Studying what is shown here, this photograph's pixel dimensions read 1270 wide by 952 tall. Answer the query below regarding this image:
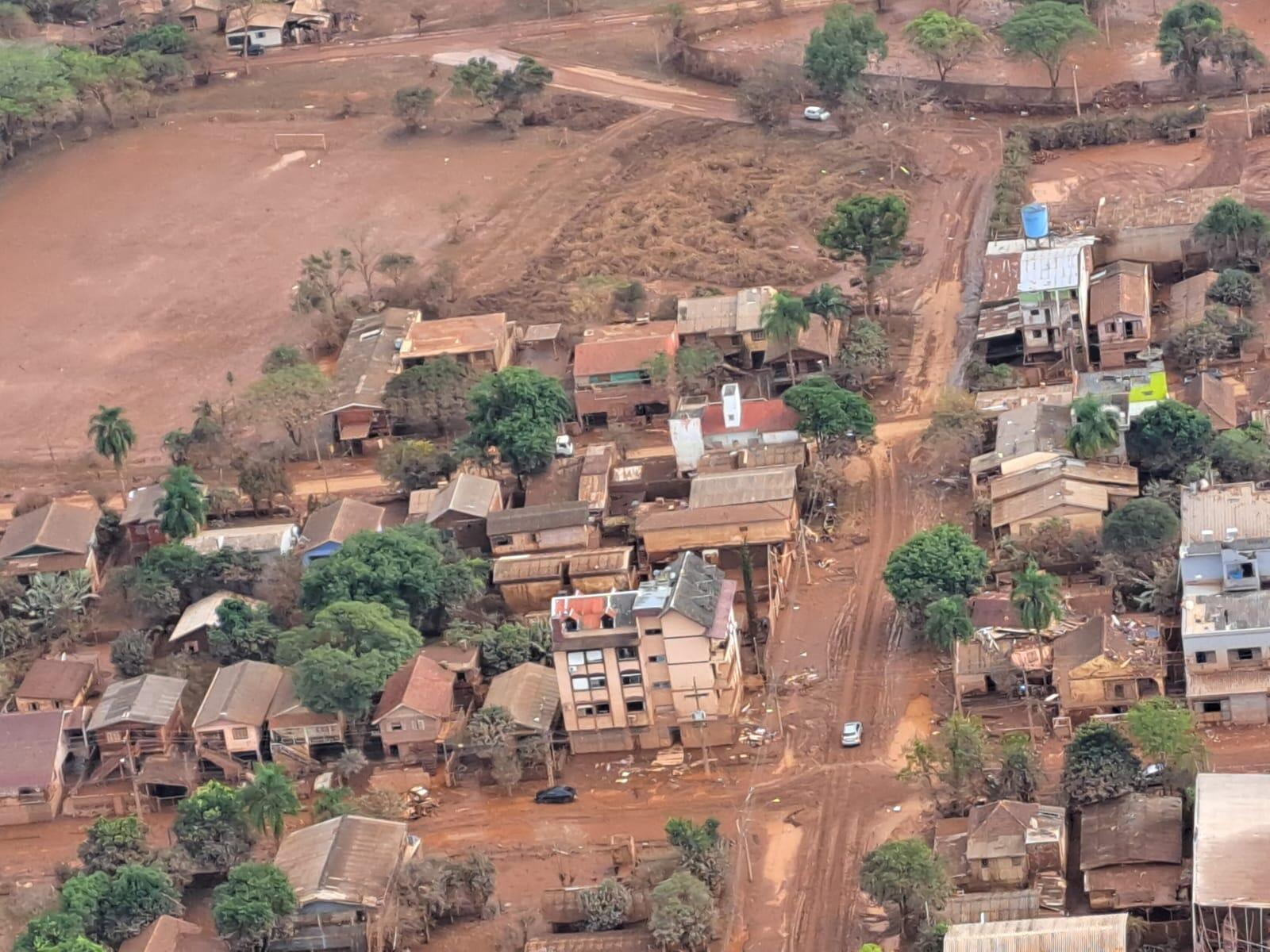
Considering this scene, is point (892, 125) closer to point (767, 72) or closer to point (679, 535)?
point (767, 72)

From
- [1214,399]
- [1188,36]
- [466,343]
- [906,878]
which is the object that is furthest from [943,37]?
[906,878]

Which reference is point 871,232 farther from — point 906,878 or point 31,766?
point 906,878

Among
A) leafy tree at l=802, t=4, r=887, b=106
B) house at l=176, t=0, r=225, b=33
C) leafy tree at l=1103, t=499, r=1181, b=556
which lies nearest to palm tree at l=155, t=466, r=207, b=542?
leafy tree at l=1103, t=499, r=1181, b=556

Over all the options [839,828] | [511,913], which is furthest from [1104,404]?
[511,913]

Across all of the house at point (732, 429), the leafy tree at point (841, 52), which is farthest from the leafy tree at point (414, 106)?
the house at point (732, 429)

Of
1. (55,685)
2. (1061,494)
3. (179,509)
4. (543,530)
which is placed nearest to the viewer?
(1061,494)

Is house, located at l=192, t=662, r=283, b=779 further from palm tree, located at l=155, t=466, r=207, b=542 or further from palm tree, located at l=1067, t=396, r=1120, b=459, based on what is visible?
palm tree, located at l=1067, t=396, r=1120, b=459

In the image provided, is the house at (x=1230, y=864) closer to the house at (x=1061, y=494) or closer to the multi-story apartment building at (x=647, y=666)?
the multi-story apartment building at (x=647, y=666)
